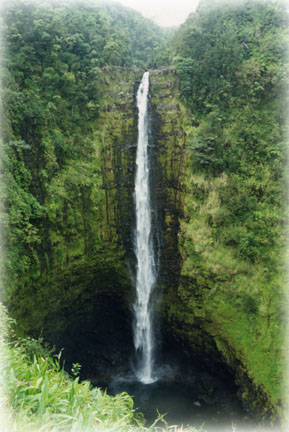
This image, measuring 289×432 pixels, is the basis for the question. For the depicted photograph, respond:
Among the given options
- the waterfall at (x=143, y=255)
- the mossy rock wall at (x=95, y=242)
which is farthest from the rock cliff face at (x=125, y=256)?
the waterfall at (x=143, y=255)

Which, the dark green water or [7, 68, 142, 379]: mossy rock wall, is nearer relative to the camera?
the dark green water

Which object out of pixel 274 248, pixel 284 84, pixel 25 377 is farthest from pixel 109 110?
pixel 25 377

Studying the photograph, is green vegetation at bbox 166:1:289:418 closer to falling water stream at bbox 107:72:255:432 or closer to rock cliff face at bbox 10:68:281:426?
rock cliff face at bbox 10:68:281:426

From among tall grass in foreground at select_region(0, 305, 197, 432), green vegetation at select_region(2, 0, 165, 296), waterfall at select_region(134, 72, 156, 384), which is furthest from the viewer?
waterfall at select_region(134, 72, 156, 384)

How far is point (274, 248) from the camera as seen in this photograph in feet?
34.0

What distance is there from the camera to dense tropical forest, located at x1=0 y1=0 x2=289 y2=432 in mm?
10016

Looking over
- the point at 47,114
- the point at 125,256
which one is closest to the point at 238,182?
the point at 125,256

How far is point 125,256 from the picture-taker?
42.2 feet

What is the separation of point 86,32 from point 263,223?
40.0 ft

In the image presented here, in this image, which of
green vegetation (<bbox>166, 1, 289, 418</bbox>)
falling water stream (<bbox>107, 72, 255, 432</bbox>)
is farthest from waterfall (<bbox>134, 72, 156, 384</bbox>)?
green vegetation (<bbox>166, 1, 289, 418</bbox>)

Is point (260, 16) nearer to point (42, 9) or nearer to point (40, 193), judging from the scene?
point (42, 9)

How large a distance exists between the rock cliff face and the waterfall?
0.32 m

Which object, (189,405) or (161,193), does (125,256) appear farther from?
(189,405)

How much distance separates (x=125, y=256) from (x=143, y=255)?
84 centimetres
